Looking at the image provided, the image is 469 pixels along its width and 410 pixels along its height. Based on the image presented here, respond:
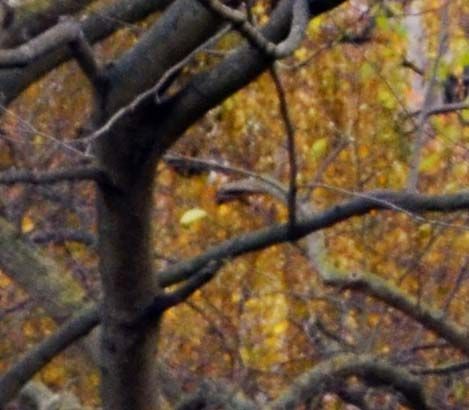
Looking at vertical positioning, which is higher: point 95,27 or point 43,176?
point 95,27

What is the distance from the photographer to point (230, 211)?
8984 millimetres

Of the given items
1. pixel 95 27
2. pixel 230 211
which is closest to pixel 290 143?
pixel 95 27

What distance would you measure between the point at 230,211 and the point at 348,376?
3203 millimetres

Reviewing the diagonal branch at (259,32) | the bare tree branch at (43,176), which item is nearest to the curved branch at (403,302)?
the bare tree branch at (43,176)

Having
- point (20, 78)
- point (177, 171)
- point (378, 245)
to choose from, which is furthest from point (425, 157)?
point (177, 171)

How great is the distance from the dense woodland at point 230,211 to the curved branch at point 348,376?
11 mm

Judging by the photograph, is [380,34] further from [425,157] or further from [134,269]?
[134,269]

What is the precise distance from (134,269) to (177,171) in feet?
14.9

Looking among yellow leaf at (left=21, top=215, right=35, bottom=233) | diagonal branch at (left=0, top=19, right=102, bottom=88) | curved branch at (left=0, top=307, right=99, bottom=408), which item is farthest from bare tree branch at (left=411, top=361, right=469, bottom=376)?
yellow leaf at (left=21, top=215, right=35, bottom=233)

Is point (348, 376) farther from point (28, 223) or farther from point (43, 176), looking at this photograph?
point (28, 223)

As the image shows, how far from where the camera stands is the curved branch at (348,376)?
5508 mm

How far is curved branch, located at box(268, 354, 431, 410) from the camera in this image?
5.51 meters

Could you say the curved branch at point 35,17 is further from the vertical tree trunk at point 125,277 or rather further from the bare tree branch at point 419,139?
the bare tree branch at point 419,139

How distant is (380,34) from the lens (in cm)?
916
